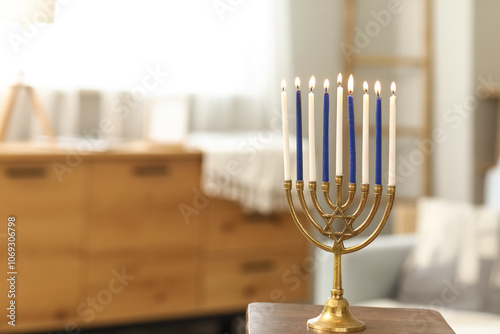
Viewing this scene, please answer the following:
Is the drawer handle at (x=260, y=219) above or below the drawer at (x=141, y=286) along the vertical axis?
above

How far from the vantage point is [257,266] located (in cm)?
270

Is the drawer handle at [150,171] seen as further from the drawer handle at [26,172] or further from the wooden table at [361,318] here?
the wooden table at [361,318]

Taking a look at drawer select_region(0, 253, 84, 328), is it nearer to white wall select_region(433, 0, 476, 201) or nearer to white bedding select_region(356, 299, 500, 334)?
white bedding select_region(356, 299, 500, 334)

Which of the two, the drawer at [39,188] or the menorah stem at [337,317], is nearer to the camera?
the menorah stem at [337,317]

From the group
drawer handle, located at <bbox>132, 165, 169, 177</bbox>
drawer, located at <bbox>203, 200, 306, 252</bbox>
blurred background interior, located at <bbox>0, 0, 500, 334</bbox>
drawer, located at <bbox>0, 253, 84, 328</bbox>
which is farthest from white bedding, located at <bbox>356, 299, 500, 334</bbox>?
drawer, located at <bbox>0, 253, 84, 328</bbox>

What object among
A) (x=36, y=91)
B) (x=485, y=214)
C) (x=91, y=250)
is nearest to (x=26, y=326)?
(x=91, y=250)

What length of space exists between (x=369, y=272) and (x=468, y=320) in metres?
0.30

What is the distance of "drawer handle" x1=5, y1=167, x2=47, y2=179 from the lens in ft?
7.59

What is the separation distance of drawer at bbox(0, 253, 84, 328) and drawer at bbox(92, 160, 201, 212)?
23cm

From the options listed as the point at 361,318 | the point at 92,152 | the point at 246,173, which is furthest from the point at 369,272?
the point at 92,152

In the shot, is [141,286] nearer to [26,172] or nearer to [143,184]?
[143,184]

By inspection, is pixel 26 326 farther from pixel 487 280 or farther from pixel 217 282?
pixel 487 280

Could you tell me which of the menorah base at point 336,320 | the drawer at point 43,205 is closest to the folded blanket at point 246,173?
the drawer at point 43,205

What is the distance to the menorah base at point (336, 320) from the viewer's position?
0.95 metres
